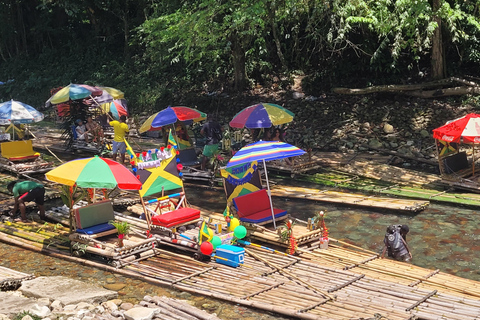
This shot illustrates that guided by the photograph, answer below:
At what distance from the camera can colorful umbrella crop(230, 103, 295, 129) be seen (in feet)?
57.1

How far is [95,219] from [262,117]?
6.84 m

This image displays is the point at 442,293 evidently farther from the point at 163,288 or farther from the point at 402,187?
the point at 402,187

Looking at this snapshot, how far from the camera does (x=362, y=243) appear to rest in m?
12.9

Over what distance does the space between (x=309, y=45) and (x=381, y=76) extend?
13.1ft

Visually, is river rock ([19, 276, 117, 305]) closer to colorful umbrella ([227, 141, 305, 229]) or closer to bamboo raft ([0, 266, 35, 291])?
bamboo raft ([0, 266, 35, 291])

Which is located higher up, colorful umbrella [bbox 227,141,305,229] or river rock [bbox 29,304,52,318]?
colorful umbrella [bbox 227,141,305,229]

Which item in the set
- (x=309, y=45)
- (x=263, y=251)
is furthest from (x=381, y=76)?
(x=263, y=251)

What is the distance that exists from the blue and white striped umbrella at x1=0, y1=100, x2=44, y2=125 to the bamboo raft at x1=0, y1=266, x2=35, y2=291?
9.26 meters

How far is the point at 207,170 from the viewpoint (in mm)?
18688

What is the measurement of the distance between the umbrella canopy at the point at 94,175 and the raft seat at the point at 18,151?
8101 millimetres

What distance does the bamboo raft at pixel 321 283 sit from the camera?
340 inches

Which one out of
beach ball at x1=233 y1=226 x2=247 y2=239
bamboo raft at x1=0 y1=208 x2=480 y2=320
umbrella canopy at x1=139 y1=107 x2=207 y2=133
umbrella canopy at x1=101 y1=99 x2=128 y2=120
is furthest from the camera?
umbrella canopy at x1=101 y1=99 x2=128 y2=120

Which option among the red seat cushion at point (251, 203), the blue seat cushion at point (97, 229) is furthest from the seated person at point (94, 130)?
the red seat cushion at point (251, 203)

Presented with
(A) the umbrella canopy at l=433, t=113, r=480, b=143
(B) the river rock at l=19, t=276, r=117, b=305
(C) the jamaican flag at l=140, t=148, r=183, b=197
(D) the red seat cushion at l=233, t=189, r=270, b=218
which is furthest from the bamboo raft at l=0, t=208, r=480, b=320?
(A) the umbrella canopy at l=433, t=113, r=480, b=143
